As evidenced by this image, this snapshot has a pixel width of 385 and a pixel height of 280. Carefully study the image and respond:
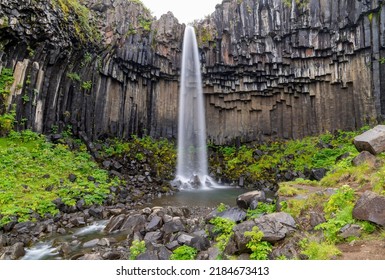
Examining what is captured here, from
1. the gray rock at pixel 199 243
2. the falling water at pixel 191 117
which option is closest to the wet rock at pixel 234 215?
the gray rock at pixel 199 243

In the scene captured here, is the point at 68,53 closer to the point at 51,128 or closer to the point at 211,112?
the point at 51,128

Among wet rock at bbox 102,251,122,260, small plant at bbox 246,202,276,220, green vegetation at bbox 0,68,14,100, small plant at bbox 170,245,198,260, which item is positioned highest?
green vegetation at bbox 0,68,14,100

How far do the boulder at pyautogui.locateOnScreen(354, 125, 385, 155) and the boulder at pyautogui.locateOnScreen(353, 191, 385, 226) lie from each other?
209 inches

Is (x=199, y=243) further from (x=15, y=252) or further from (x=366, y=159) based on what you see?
(x=366, y=159)

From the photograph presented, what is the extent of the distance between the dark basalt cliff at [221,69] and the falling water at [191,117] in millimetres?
917

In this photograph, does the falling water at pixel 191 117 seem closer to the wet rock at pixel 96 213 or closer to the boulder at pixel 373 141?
the wet rock at pixel 96 213

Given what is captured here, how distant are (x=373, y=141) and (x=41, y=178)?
51.3ft

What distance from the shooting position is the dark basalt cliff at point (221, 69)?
2005 cm

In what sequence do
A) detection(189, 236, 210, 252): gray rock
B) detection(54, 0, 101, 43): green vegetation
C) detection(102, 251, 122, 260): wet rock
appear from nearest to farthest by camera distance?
detection(189, 236, 210, 252): gray rock
detection(102, 251, 122, 260): wet rock
detection(54, 0, 101, 43): green vegetation

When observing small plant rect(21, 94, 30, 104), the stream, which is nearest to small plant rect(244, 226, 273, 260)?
the stream

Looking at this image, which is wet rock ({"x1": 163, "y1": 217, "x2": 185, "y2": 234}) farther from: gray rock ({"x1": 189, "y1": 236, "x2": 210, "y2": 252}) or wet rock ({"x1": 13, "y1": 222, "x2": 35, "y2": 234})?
wet rock ({"x1": 13, "y1": 222, "x2": 35, "y2": 234})

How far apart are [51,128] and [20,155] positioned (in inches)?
199

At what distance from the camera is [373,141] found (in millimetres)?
10039

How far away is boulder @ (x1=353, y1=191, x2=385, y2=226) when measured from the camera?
5188 mm
